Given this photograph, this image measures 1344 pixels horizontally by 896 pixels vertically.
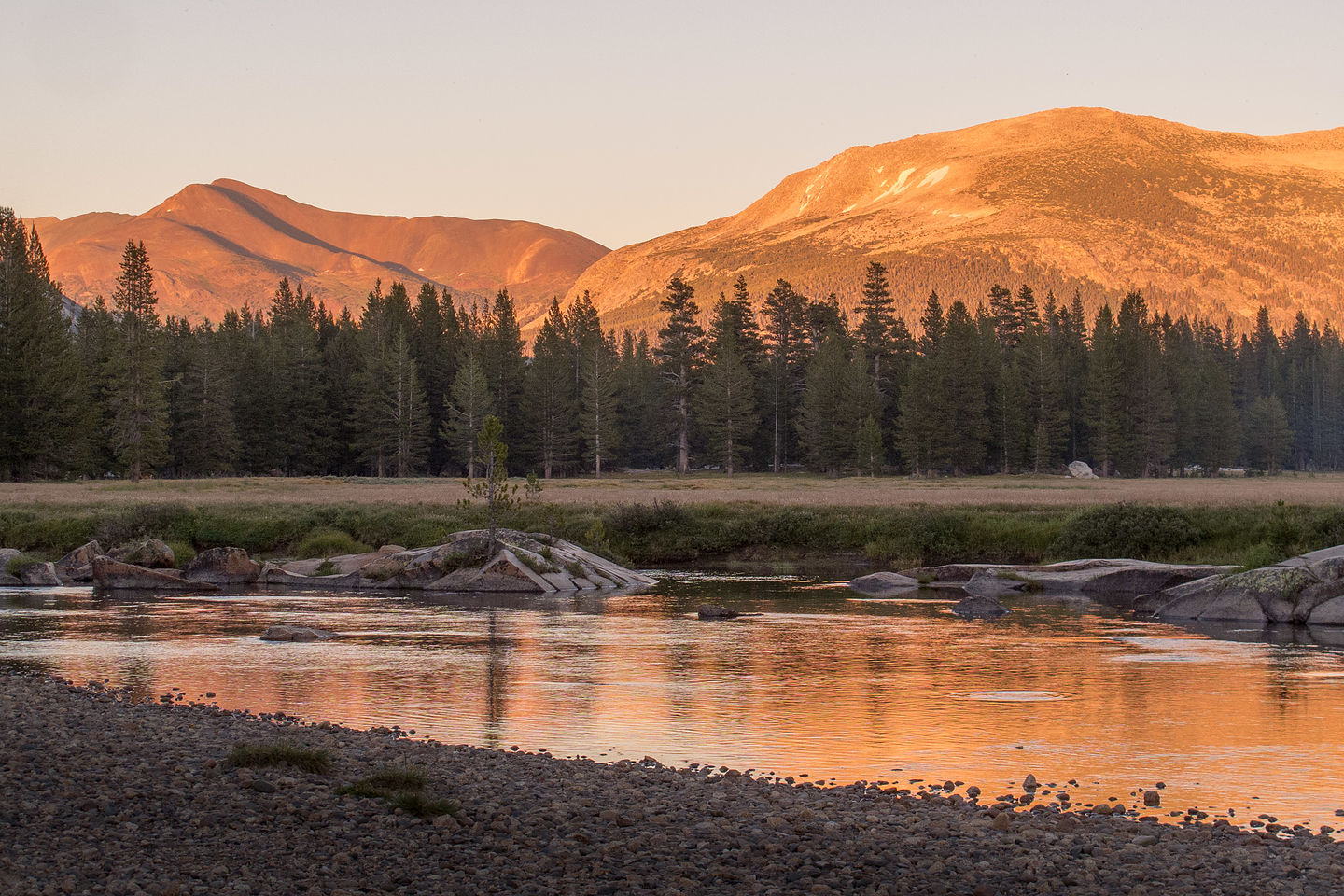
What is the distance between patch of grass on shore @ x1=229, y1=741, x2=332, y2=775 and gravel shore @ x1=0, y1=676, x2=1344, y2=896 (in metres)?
0.13

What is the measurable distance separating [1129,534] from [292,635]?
29.6 metres

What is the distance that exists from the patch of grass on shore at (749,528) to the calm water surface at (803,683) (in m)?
11.4

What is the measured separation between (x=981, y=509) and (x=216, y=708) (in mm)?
40125

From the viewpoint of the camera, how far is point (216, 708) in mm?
18109

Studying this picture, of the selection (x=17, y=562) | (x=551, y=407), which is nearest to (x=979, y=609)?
(x=17, y=562)

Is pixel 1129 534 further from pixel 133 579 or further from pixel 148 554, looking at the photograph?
pixel 148 554

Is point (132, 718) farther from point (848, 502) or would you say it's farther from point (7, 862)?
point (848, 502)

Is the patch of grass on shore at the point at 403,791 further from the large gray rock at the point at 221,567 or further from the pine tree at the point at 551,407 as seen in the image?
the pine tree at the point at 551,407

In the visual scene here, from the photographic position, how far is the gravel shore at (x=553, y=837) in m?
9.75

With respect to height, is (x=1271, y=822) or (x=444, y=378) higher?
(x=444, y=378)

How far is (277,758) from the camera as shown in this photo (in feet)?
43.7

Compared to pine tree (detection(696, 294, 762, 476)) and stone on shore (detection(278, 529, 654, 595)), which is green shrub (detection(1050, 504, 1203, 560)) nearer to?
stone on shore (detection(278, 529, 654, 595))

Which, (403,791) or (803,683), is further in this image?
(803,683)

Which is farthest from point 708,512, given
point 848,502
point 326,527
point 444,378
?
point 444,378
